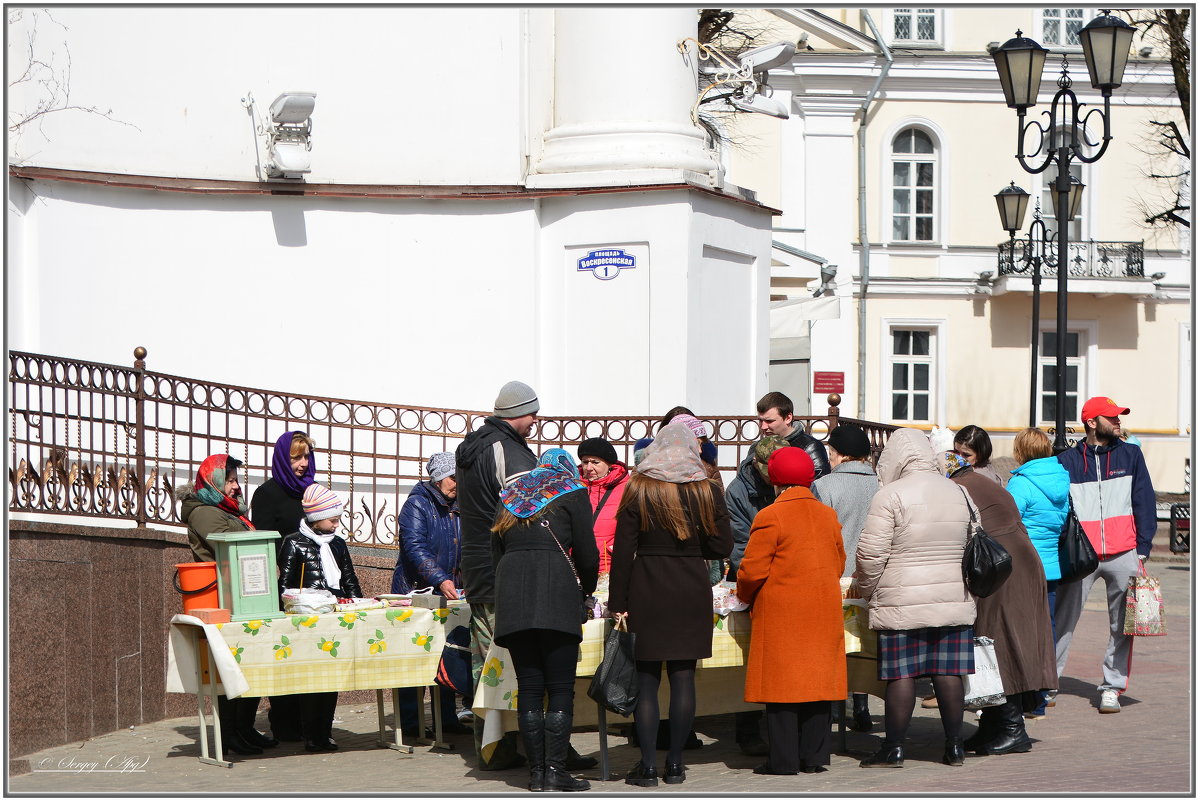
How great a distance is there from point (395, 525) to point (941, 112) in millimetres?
26432

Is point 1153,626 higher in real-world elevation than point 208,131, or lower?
lower

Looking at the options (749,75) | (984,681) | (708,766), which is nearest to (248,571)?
(708,766)

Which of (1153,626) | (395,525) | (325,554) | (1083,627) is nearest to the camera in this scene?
(325,554)

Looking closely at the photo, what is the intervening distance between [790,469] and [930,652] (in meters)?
1.28

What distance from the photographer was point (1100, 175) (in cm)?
3675

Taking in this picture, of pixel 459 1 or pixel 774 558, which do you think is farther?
pixel 459 1

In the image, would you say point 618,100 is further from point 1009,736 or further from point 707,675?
point 1009,736

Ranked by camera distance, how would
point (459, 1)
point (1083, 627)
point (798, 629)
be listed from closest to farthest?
point (798, 629) < point (459, 1) < point (1083, 627)

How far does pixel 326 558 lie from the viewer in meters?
9.53

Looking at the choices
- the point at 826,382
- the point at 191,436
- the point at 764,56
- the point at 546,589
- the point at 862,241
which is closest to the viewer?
the point at 546,589

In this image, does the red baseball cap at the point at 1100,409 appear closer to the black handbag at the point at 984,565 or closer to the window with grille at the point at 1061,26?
the black handbag at the point at 984,565

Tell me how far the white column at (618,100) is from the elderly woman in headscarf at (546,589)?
6487mm

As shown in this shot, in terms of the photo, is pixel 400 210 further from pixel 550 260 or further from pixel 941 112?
pixel 941 112

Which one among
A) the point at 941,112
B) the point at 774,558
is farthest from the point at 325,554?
the point at 941,112
